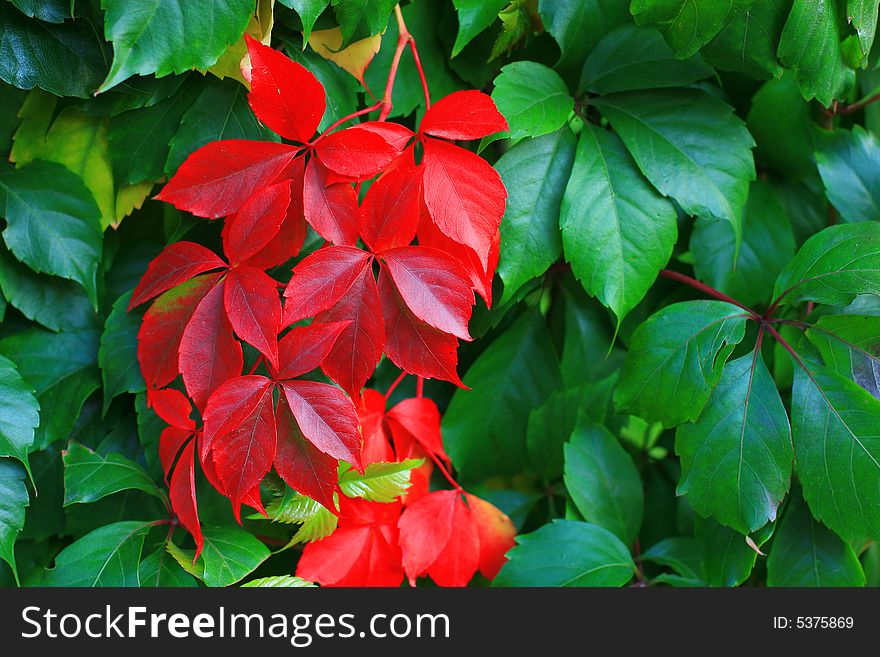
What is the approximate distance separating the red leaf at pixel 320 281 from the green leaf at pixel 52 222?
0.23 m

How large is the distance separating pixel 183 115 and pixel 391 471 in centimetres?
34

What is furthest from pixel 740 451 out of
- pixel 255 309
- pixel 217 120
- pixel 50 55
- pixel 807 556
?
pixel 50 55

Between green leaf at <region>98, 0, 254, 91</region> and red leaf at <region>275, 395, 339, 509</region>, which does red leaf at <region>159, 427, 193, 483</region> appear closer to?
red leaf at <region>275, 395, 339, 509</region>

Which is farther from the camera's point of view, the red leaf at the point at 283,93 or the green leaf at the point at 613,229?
the green leaf at the point at 613,229

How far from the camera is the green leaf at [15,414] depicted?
21.3 inches

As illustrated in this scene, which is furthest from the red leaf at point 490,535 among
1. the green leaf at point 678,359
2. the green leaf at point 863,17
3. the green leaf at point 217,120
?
the green leaf at point 863,17

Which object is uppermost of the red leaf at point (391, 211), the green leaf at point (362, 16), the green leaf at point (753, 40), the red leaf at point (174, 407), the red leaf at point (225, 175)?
the green leaf at point (362, 16)

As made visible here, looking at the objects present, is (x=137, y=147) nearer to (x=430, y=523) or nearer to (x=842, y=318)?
(x=430, y=523)

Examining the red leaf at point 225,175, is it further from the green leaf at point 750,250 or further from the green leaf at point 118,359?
the green leaf at point 750,250

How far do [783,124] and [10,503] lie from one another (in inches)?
29.3

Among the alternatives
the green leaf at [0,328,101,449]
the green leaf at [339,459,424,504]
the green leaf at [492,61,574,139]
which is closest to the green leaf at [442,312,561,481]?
the green leaf at [339,459,424,504]

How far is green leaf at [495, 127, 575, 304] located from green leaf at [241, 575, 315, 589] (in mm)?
275

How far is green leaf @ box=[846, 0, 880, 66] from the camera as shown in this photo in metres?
0.54

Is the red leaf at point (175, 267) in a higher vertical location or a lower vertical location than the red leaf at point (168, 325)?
higher
